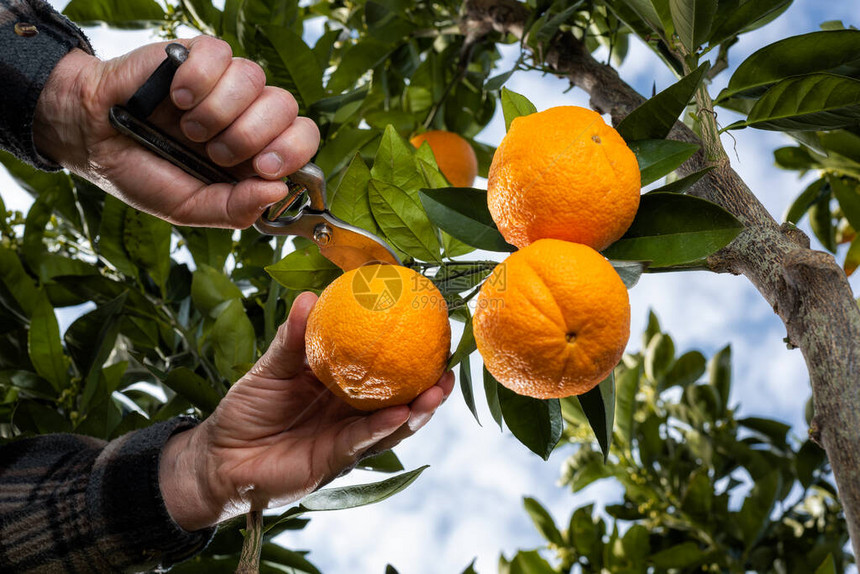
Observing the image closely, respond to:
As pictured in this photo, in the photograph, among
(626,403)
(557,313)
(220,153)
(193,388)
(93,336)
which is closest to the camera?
(557,313)

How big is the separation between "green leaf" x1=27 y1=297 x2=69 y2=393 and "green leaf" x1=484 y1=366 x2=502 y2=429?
30.9 inches

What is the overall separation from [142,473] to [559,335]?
70 centimetres

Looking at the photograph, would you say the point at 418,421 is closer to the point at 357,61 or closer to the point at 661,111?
the point at 661,111

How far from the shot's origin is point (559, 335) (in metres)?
0.58

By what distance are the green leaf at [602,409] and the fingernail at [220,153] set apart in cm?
49

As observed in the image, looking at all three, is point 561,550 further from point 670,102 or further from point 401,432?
point 670,102

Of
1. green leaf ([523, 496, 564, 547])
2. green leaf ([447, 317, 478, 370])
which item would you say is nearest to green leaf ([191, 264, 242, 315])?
green leaf ([447, 317, 478, 370])

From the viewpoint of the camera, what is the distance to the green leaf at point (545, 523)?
5.32 ft

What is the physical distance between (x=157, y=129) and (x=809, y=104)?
2.43 ft

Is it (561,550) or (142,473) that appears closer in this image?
(142,473)

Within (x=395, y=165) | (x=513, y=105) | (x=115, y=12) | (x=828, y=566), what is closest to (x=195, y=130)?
(x=395, y=165)

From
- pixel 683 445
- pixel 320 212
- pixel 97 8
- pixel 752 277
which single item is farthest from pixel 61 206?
pixel 683 445

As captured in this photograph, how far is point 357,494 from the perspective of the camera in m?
0.86

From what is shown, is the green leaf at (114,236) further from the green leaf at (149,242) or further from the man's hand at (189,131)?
the man's hand at (189,131)
